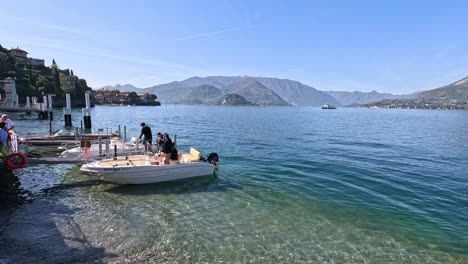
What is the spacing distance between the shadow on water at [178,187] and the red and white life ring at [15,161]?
4690 mm

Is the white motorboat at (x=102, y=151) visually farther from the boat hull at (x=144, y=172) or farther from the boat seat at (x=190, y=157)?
the boat seat at (x=190, y=157)

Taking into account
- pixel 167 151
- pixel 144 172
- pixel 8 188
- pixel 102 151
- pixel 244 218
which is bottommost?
pixel 244 218

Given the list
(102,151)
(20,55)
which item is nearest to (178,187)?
(102,151)

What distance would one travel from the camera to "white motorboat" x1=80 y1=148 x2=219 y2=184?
1556 centimetres

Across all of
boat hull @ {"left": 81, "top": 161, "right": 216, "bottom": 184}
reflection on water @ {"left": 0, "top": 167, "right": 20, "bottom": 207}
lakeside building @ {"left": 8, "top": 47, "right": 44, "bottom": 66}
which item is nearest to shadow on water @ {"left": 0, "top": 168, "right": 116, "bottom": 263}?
reflection on water @ {"left": 0, "top": 167, "right": 20, "bottom": 207}

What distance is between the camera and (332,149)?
1258 inches

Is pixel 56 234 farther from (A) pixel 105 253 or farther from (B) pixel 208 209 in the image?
(B) pixel 208 209

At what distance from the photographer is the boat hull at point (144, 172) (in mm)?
15467

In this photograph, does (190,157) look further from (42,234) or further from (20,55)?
(20,55)

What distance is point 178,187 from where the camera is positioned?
16.4 m

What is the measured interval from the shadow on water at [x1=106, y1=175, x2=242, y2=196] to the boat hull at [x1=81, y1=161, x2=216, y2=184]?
0.89 feet

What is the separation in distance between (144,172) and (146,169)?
188 millimetres

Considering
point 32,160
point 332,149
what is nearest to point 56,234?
point 32,160

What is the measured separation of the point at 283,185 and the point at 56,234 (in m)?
11.6
